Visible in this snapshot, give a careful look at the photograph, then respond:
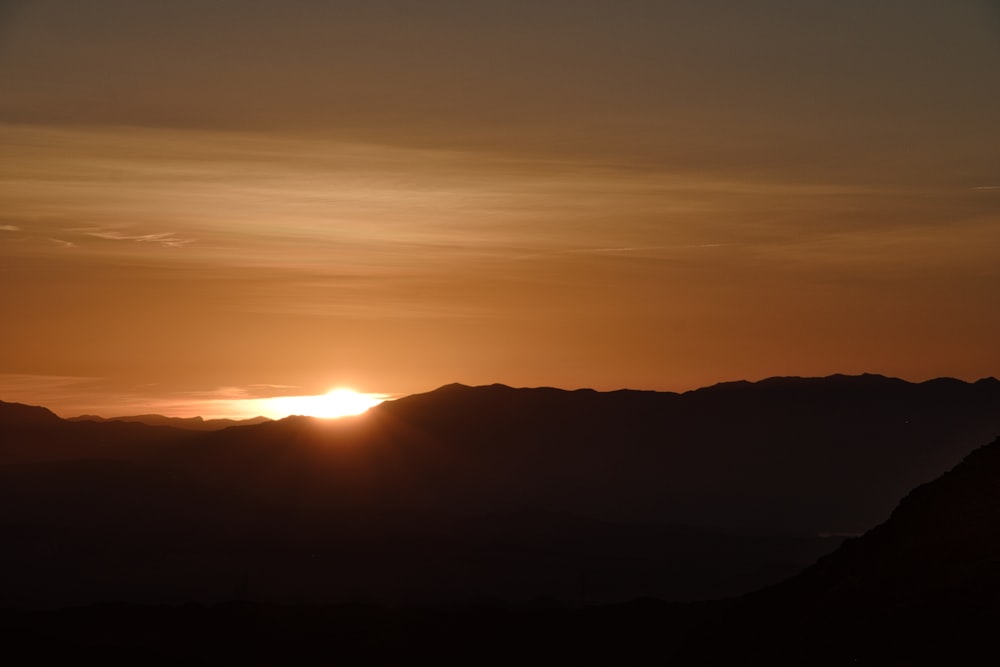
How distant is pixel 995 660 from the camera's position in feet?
107

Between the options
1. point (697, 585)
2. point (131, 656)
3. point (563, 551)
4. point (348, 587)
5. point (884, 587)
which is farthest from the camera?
point (563, 551)

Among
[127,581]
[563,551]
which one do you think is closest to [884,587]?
[127,581]

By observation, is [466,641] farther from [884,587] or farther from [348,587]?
[348,587]

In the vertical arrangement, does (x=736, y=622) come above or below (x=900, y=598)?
below

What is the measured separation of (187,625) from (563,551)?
A: 119 metres

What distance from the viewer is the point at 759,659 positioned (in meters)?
42.2

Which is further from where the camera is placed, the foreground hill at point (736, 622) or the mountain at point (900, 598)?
the foreground hill at point (736, 622)

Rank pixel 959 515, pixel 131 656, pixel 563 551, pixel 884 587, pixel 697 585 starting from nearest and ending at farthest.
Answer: pixel 884 587 < pixel 959 515 < pixel 131 656 < pixel 697 585 < pixel 563 551

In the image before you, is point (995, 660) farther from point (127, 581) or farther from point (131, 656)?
point (127, 581)

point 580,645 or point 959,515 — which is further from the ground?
point 959,515

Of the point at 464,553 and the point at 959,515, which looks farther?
the point at 464,553

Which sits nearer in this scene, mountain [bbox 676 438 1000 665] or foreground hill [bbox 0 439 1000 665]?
mountain [bbox 676 438 1000 665]

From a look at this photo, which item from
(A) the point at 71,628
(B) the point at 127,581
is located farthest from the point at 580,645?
(B) the point at 127,581

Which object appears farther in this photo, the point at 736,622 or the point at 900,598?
the point at 736,622
